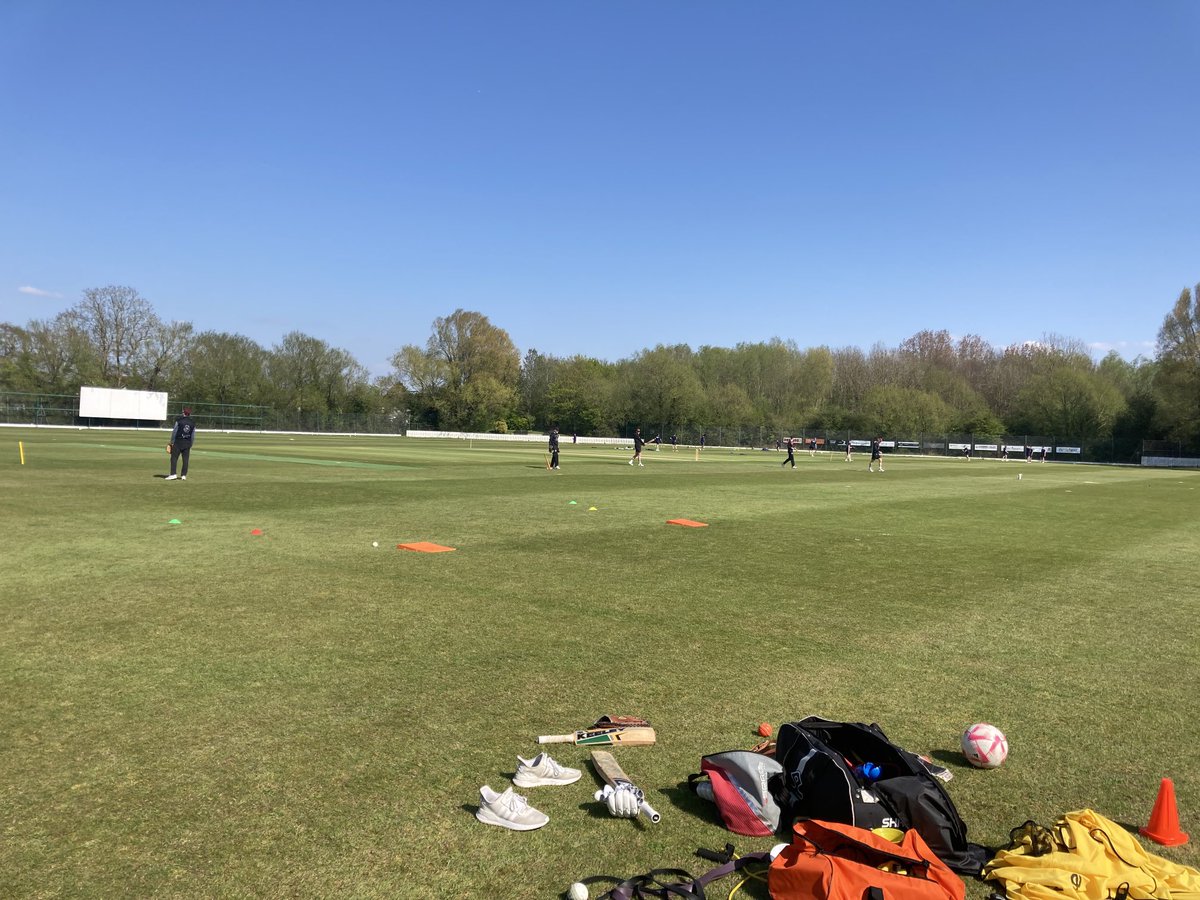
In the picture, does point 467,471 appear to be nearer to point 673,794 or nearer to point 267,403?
point 673,794

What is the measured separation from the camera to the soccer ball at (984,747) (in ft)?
18.0

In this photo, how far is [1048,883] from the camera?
3.95 meters

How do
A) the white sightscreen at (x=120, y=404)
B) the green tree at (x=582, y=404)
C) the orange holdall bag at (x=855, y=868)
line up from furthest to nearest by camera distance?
the green tree at (x=582, y=404), the white sightscreen at (x=120, y=404), the orange holdall bag at (x=855, y=868)

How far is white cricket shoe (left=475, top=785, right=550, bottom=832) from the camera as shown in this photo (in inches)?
178

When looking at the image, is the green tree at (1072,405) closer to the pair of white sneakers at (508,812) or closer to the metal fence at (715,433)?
the metal fence at (715,433)

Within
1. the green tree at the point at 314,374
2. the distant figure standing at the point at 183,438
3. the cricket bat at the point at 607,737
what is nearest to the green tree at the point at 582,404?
the green tree at the point at 314,374

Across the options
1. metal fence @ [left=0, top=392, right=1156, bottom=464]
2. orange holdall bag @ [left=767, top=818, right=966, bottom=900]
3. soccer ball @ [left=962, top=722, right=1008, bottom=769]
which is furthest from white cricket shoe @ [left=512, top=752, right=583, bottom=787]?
metal fence @ [left=0, top=392, right=1156, bottom=464]

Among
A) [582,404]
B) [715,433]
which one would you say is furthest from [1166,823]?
[582,404]

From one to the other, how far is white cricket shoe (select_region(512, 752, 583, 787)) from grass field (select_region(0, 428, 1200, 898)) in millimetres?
71

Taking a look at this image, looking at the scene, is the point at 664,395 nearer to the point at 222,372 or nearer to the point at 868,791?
the point at 222,372

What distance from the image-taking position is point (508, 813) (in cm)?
455

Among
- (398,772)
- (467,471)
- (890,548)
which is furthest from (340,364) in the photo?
(398,772)

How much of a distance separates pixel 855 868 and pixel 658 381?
109601 mm

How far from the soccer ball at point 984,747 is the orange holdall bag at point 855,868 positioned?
158 centimetres
